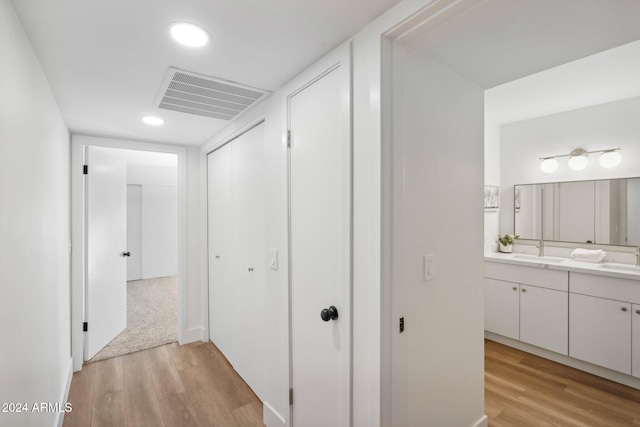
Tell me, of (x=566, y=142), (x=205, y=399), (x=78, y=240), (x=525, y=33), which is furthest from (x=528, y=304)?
(x=78, y=240)

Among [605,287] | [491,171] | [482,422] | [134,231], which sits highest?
[491,171]

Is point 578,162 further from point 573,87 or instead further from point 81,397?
point 81,397

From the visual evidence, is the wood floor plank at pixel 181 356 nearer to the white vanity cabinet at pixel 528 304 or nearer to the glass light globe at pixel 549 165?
the white vanity cabinet at pixel 528 304

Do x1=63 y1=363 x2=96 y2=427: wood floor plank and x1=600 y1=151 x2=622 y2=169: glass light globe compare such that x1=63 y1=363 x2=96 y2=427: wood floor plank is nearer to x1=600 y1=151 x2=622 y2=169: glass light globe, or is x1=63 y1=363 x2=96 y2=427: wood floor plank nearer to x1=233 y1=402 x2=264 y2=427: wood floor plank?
x1=233 y1=402 x2=264 y2=427: wood floor plank

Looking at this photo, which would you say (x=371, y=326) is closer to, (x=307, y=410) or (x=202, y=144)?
(x=307, y=410)

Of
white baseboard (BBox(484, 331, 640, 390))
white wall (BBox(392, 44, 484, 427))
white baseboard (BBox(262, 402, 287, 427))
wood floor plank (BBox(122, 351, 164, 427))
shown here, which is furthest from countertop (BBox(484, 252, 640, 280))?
wood floor plank (BBox(122, 351, 164, 427))

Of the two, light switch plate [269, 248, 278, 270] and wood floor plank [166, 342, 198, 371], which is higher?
light switch plate [269, 248, 278, 270]

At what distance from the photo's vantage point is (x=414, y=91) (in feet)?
4.49

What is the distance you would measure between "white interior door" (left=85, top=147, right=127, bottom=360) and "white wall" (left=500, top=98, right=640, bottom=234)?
4507 mm

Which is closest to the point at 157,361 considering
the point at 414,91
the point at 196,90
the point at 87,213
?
the point at 87,213

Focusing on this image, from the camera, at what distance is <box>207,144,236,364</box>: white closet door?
282cm

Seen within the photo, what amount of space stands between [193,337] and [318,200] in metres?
2.72

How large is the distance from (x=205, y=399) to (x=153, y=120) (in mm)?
2239

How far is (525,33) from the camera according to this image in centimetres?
123
